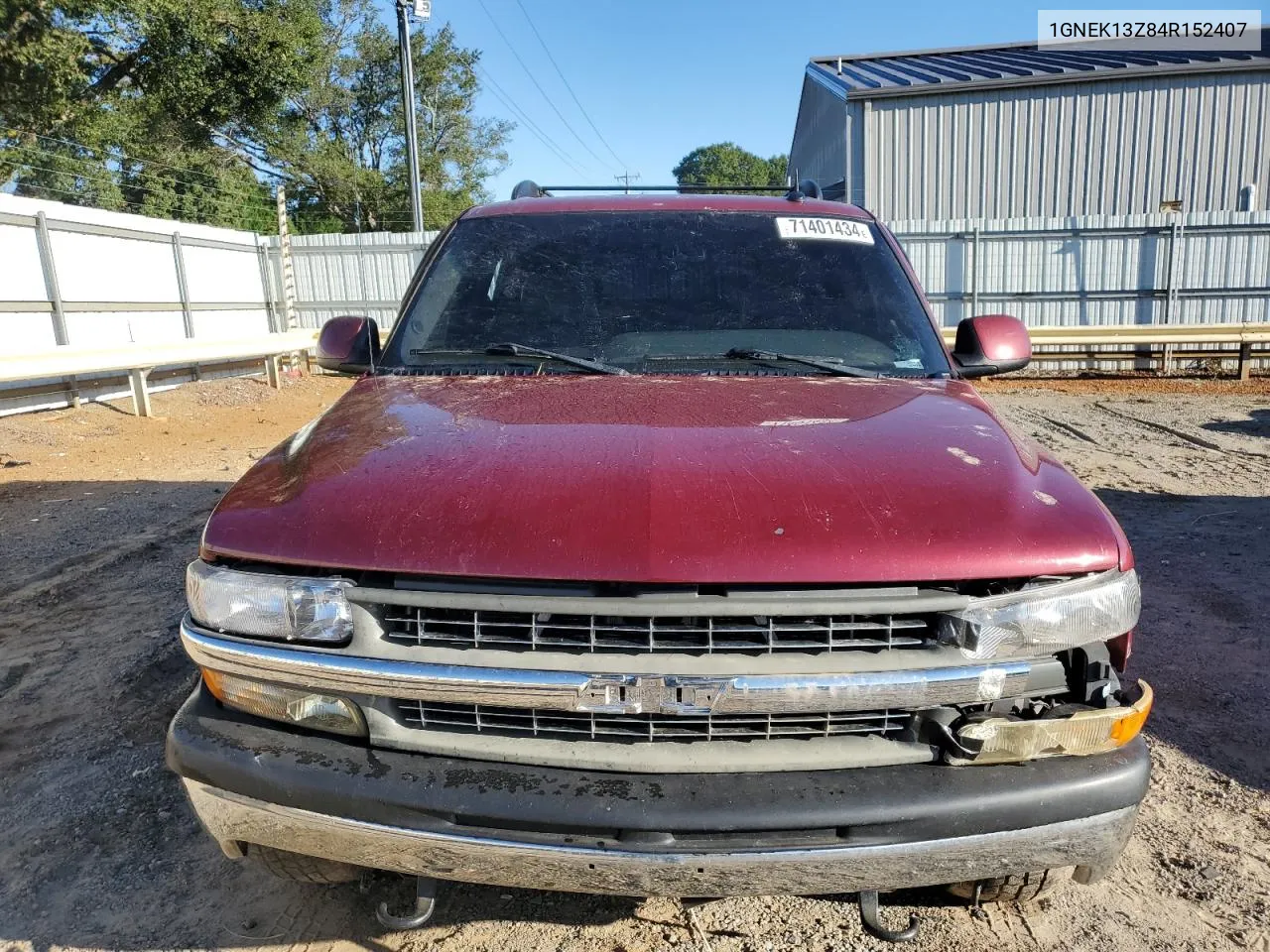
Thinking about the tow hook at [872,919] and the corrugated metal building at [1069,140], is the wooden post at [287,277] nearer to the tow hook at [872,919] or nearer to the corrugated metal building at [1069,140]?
the corrugated metal building at [1069,140]

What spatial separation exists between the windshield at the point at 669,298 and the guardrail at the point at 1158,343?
10261 mm

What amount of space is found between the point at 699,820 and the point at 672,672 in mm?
267

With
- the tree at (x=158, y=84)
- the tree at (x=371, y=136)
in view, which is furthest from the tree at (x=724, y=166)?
the tree at (x=158, y=84)

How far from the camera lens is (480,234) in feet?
10.5

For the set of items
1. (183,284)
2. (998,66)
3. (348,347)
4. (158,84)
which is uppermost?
(158,84)

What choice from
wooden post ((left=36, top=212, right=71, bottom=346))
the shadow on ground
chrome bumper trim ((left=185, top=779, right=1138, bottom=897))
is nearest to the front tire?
chrome bumper trim ((left=185, top=779, right=1138, bottom=897))

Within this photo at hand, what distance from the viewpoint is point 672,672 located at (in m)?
Answer: 1.59

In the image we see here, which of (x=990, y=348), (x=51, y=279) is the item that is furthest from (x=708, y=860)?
(x=51, y=279)

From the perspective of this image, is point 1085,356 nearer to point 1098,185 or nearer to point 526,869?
point 1098,185

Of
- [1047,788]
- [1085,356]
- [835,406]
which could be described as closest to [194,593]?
[835,406]

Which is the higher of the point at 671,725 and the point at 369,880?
the point at 671,725

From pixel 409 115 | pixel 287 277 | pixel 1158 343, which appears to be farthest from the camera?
pixel 409 115

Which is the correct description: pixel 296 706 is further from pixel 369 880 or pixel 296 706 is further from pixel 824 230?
pixel 824 230

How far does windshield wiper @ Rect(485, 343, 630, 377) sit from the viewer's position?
2641 millimetres
